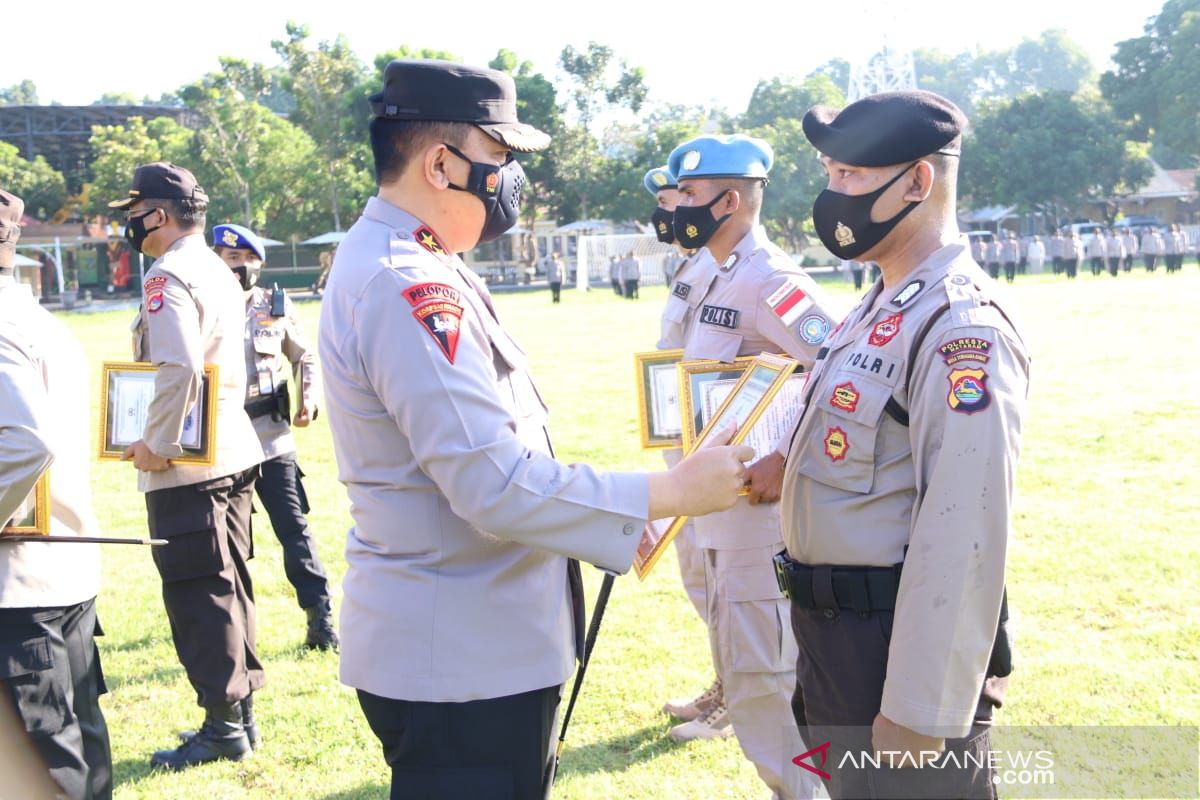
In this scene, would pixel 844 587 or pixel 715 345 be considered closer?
pixel 844 587

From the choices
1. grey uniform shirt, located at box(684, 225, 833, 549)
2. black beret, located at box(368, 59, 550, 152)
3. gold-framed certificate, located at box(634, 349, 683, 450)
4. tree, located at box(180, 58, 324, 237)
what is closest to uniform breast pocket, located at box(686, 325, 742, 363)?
grey uniform shirt, located at box(684, 225, 833, 549)

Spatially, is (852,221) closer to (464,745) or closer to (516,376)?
(516,376)

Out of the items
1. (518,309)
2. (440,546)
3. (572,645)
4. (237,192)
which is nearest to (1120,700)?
(572,645)

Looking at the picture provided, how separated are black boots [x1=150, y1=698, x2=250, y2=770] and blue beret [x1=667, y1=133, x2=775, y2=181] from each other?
9.78 ft

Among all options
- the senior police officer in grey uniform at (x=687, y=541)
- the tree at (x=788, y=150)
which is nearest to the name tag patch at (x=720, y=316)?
the senior police officer in grey uniform at (x=687, y=541)

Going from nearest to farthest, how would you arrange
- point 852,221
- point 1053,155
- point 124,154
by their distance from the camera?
point 852,221, point 124,154, point 1053,155

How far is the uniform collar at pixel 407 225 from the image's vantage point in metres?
2.52

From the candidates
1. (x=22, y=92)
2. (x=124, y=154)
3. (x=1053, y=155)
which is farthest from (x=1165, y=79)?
(x=22, y=92)

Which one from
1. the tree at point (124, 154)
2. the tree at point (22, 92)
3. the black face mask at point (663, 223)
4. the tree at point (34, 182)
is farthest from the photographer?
the tree at point (22, 92)

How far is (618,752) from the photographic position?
4.70 meters

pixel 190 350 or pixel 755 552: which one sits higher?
pixel 190 350

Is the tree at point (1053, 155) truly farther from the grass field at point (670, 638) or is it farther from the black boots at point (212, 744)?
the black boots at point (212, 744)

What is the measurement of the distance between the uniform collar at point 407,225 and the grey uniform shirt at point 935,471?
98 centimetres

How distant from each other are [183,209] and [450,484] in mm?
3081
